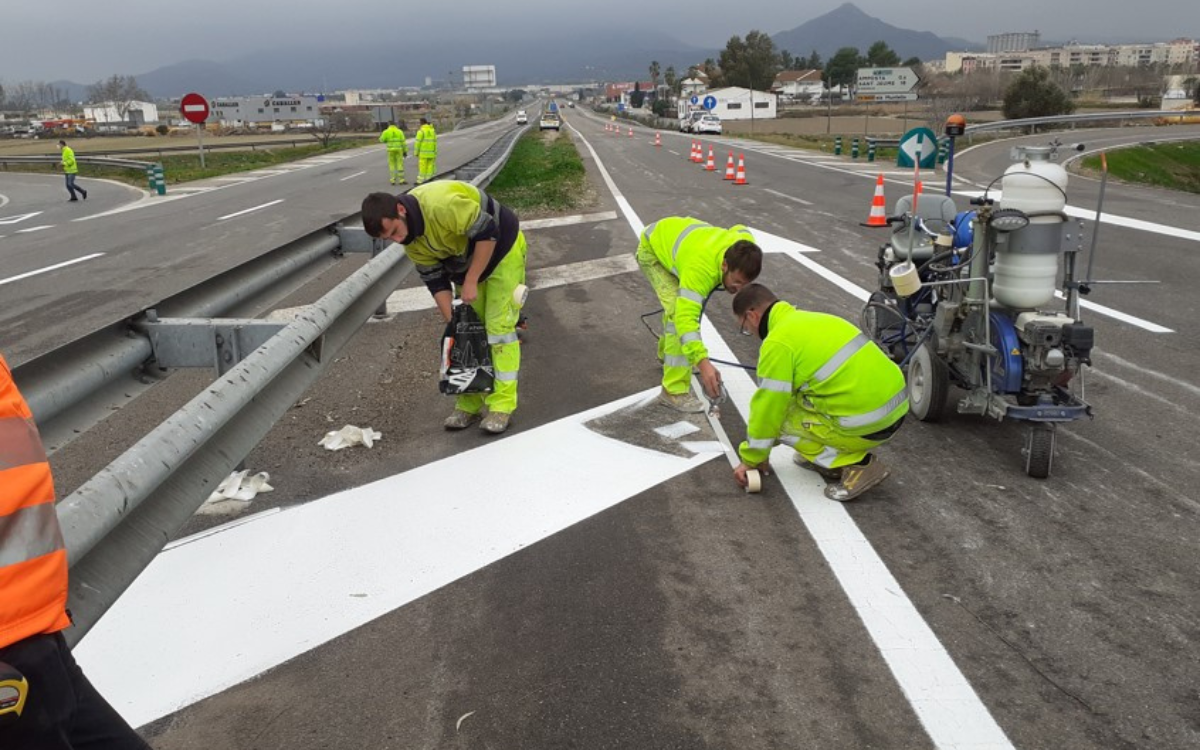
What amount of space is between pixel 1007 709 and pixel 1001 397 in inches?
93.0

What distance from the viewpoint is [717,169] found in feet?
88.8

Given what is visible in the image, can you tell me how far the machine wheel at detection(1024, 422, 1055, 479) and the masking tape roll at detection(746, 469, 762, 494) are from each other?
147cm

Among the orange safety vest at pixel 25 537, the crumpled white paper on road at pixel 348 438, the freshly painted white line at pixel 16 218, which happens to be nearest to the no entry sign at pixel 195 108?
the freshly painted white line at pixel 16 218

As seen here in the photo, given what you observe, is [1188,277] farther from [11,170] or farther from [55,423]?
[11,170]

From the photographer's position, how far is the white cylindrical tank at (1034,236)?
188 inches

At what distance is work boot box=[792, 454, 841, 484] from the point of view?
4.79 metres

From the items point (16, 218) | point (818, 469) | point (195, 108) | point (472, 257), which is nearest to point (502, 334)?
point (472, 257)

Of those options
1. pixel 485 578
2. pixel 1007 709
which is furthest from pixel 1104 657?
pixel 485 578

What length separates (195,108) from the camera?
2983 centimetres

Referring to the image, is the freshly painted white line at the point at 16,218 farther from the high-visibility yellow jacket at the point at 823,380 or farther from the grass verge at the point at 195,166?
the high-visibility yellow jacket at the point at 823,380

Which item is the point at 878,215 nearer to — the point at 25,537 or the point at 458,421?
the point at 458,421

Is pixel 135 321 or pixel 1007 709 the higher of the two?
pixel 135 321

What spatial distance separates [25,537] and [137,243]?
1537cm

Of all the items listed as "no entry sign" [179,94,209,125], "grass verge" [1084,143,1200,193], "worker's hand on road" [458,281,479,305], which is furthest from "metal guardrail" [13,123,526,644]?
"grass verge" [1084,143,1200,193]
